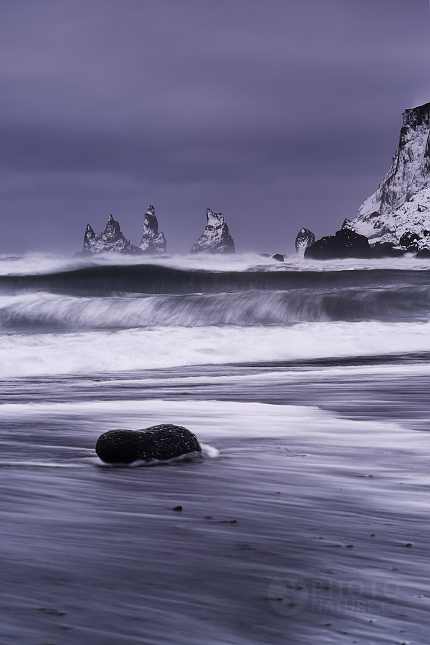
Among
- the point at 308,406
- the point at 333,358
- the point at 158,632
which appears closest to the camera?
the point at 158,632

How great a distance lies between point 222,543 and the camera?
299 centimetres

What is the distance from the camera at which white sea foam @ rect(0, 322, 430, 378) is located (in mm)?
12844

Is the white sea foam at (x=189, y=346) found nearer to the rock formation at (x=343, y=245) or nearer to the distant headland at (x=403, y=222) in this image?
the distant headland at (x=403, y=222)

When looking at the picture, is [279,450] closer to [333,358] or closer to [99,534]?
[99,534]

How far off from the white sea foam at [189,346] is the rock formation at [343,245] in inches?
4753

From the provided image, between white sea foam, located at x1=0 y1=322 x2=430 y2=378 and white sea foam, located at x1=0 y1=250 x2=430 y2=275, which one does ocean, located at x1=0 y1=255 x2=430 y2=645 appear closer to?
white sea foam, located at x1=0 y1=322 x2=430 y2=378

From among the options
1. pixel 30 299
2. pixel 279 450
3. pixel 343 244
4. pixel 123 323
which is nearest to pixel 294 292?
pixel 123 323

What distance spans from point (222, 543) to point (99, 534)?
56 centimetres

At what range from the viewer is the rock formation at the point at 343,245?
5443 inches

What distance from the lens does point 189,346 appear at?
1470cm

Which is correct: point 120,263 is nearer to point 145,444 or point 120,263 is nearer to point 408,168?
point 145,444

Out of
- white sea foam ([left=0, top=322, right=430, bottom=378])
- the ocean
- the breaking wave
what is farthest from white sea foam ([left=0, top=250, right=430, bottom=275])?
the ocean

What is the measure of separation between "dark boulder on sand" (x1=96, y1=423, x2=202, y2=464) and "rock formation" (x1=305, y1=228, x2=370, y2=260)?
133306mm

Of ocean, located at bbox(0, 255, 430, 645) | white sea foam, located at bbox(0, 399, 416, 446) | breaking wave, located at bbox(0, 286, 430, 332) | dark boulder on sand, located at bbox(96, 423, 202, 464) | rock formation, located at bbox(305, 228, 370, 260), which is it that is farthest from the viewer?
rock formation, located at bbox(305, 228, 370, 260)
